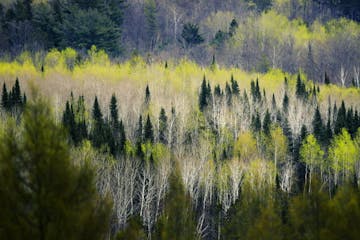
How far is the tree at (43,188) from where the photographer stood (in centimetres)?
1188

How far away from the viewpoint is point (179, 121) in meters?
56.7

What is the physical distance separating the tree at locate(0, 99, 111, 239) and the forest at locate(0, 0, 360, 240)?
0.08 ft

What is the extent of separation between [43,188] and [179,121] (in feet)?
147

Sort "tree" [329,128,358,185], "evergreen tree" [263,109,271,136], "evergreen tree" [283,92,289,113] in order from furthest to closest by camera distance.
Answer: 1. "evergreen tree" [283,92,289,113]
2. "evergreen tree" [263,109,271,136]
3. "tree" [329,128,358,185]

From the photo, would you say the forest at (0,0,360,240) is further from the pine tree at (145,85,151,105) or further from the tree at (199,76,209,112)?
the pine tree at (145,85,151,105)

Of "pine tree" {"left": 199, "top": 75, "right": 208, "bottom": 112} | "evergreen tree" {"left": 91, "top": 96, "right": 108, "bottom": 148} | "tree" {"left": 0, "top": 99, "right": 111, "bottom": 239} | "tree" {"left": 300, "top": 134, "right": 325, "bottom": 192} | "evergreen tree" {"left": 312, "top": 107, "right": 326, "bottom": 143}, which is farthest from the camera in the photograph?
"pine tree" {"left": 199, "top": 75, "right": 208, "bottom": 112}

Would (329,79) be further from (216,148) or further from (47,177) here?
(47,177)

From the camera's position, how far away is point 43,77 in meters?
65.8

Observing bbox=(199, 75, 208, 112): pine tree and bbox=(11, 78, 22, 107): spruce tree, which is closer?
bbox=(11, 78, 22, 107): spruce tree

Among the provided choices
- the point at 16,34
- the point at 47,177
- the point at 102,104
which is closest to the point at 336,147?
the point at 102,104

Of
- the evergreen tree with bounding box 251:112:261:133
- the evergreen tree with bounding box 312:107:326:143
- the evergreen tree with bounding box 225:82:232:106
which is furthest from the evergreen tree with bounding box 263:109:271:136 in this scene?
the evergreen tree with bounding box 225:82:232:106

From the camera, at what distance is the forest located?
41.2 ft

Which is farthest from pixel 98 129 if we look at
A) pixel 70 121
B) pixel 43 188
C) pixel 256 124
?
pixel 43 188

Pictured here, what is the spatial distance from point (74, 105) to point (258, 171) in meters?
20.9
